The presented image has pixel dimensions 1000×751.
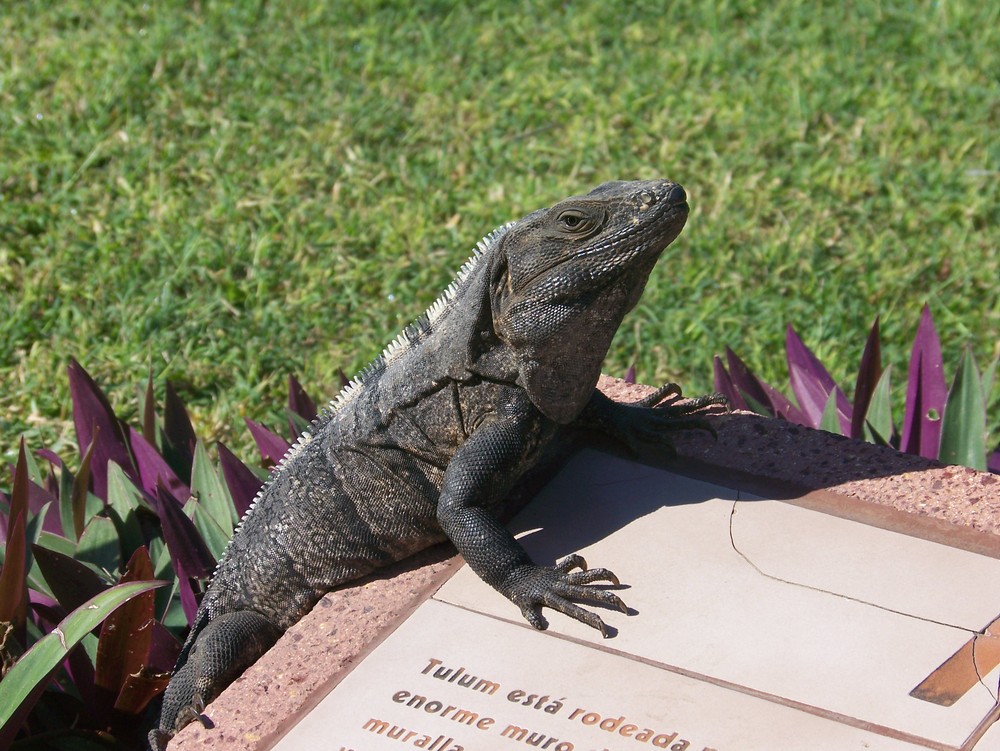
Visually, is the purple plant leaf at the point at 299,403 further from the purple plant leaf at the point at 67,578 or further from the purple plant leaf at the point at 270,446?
the purple plant leaf at the point at 67,578

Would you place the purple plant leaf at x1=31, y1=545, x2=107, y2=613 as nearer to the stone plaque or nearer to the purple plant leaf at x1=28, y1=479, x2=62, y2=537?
the purple plant leaf at x1=28, y1=479, x2=62, y2=537

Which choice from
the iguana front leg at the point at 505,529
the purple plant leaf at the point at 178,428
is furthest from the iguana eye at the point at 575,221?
the purple plant leaf at the point at 178,428

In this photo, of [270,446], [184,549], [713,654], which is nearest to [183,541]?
[184,549]

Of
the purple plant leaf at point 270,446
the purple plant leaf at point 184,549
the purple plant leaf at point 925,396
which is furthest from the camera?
the purple plant leaf at point 270,446

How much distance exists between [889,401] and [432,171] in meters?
3.05

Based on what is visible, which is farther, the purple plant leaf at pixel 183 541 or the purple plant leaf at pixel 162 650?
the purple plant leaf at pixel 183 541

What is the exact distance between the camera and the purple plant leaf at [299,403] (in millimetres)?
4574

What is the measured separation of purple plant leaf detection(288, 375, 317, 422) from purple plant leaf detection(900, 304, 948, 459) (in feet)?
6.36

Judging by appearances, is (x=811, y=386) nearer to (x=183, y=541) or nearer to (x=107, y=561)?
(x=183, y=541)

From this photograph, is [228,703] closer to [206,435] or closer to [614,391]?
[614,391]

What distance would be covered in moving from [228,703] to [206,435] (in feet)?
7.33

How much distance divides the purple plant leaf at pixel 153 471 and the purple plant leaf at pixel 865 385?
81.8 inches

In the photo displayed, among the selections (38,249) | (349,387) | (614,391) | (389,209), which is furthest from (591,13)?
(349,387)

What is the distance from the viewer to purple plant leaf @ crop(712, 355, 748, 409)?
4.37 metres
